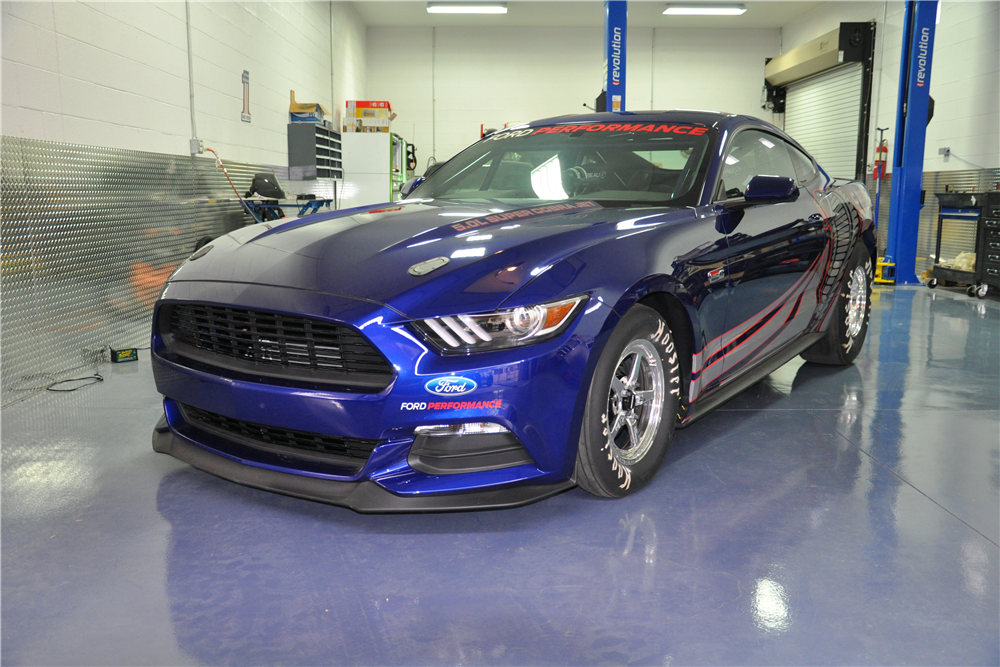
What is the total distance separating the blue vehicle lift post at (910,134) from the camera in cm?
810

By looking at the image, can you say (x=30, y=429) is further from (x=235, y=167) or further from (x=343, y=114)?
(x=343, y=114)

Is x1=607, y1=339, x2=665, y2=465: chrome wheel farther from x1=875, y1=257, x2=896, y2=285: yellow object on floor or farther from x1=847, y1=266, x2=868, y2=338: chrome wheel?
x1=875, y1=257, x2=896, y2=285: yellow object on floor

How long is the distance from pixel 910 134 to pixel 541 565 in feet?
28.1

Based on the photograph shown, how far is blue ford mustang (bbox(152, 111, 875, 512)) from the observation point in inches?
68.9

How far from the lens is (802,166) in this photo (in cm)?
349

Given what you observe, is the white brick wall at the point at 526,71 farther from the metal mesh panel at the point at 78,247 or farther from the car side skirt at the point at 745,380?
the car side skirt at the point at 745,380

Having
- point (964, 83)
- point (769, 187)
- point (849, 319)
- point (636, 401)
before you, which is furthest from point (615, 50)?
point (636, 401)

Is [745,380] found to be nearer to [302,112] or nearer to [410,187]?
[410,187]

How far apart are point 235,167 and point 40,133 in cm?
308

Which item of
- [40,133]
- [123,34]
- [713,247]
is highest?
[123,34]

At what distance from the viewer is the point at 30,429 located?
293 centimetres

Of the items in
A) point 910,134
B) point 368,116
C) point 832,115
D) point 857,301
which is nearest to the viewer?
point 857,301

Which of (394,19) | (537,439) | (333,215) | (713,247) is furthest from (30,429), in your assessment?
(394,19)

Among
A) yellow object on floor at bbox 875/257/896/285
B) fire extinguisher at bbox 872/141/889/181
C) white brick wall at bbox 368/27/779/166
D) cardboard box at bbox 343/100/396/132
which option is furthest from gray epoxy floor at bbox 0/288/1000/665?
white brick wall at bbox 368/27/779/166
